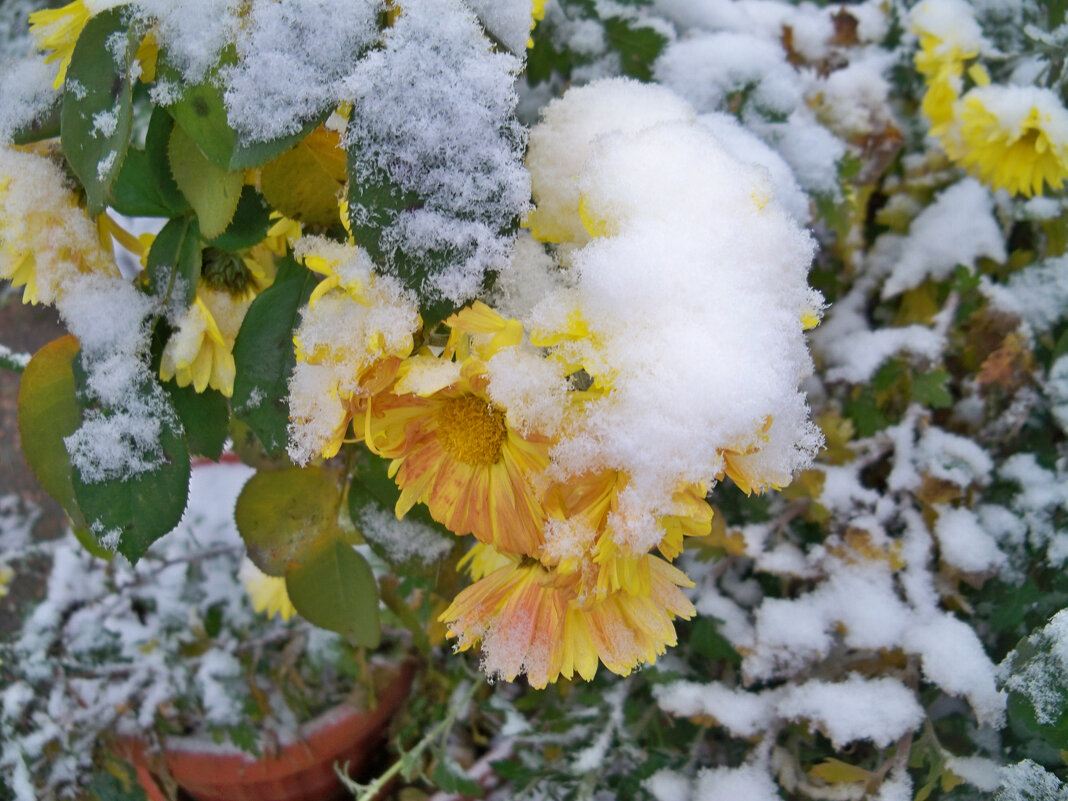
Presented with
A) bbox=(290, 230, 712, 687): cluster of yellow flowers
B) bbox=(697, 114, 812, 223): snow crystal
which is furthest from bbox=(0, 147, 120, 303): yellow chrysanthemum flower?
bbox=(697, 114, 812, 223): snow crystal

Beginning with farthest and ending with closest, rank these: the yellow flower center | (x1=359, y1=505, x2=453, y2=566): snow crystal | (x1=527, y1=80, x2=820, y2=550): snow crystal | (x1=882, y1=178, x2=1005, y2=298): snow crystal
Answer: (x1=882, y1=178, x2=1005, y2=298): snow crystal < (x1=359, y1=505, x2=453, y2=566): snow crystal < the yellow flower center < (x1=527, y1=80, x2=820, y2=550): snow crystal

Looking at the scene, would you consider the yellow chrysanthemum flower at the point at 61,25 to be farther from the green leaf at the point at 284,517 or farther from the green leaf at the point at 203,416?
the green leaf at the point at 284,517

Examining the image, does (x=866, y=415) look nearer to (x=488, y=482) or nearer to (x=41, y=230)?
(x=488, y=482)

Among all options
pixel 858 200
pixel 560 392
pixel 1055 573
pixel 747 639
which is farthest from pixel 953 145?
pixel 560 392

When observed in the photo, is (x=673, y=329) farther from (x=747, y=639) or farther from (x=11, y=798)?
(x=11, y=798)

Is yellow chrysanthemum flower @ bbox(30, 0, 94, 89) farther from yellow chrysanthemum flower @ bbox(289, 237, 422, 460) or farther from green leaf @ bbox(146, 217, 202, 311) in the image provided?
yellow chrysanthemum flower @ bbox(289, 237, 422, 460)

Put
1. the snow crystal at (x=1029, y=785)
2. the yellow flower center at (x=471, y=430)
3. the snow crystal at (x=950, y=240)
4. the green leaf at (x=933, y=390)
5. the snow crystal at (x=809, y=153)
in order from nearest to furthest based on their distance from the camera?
1. the yellow flower center at (x=471, y=430)
2. the snow crystal at (x=1029, y=785)
3. the snow crystal at (x=809, y=153)
4. the green leaf at (x=933, y=390)
5. the snow crystal at (x=950, y=240)

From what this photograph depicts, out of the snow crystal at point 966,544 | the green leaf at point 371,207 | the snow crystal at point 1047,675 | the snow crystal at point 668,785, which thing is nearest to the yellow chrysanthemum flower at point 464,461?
the green leaf at point 371,207
